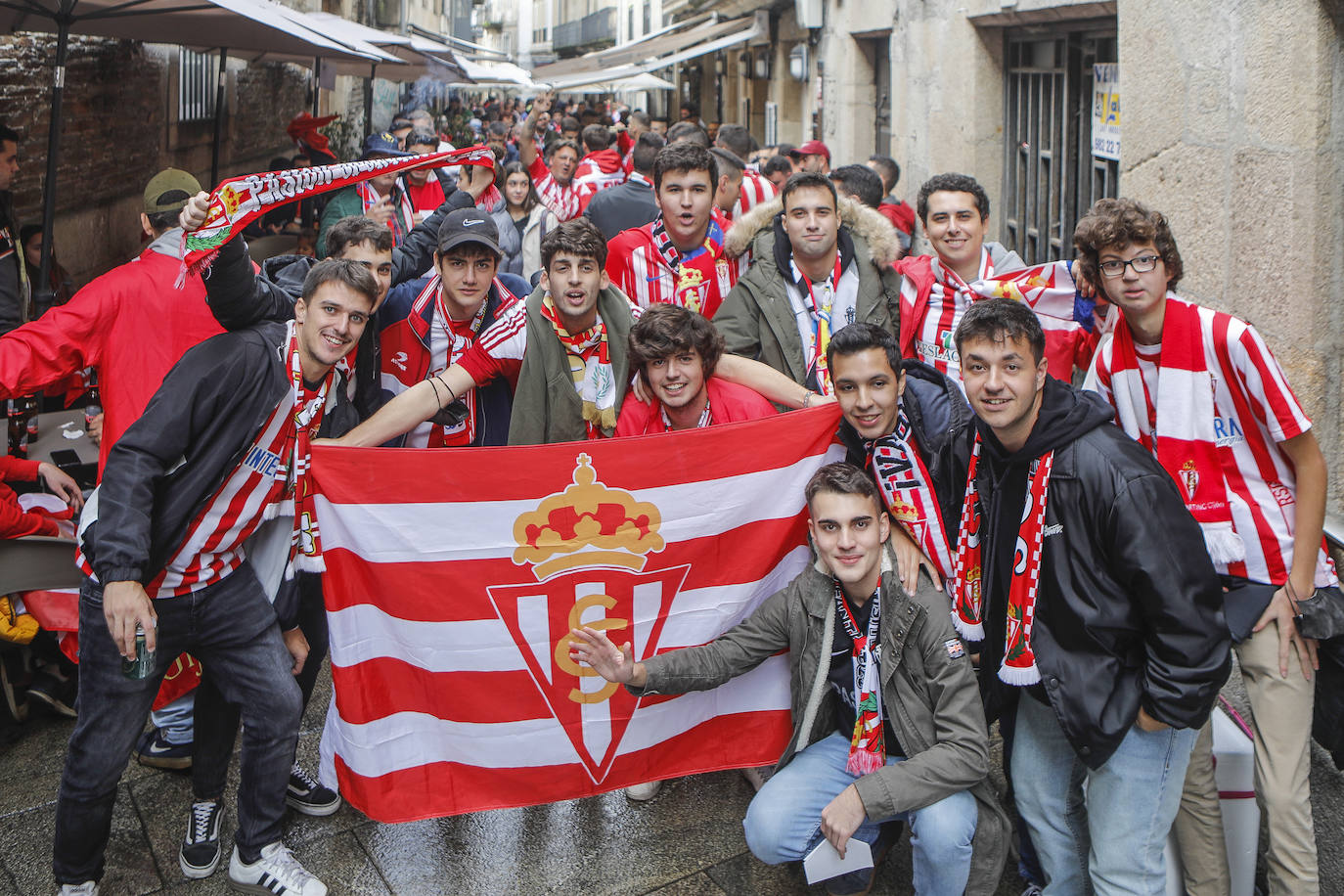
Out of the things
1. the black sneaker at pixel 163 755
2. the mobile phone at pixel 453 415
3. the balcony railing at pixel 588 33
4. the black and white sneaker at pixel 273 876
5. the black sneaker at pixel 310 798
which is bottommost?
the black and white sneaker at pixel 273 876

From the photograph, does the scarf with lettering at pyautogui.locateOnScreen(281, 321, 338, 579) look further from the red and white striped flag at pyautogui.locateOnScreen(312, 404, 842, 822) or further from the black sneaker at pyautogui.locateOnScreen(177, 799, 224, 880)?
the black sneaker at pyautogui.locateOnScreen(177, 799, 224, 880)

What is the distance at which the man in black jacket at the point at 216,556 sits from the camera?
3143mm

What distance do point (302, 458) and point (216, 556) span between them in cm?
38

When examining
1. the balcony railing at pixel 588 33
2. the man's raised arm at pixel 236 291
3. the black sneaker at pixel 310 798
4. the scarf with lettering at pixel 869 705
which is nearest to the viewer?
the man's raised arm at pixel 236 291

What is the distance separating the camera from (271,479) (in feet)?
11.3

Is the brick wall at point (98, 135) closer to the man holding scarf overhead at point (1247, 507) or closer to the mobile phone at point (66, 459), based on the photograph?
the mobile phone at point (66, 459)

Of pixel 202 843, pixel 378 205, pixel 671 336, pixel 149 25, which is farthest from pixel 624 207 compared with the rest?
pixel 202 843

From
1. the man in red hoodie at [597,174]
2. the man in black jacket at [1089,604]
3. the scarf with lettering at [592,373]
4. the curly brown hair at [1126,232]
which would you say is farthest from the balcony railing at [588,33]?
the man in black jacket at [1089,604]

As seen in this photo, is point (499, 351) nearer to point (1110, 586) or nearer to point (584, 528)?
point (584, 528)

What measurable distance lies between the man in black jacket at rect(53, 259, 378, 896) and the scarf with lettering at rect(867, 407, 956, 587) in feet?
5.27

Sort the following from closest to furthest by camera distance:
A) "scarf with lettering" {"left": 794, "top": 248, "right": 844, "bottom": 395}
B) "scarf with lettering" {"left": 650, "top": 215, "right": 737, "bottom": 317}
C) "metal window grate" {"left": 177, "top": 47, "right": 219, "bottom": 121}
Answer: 1. "scarf with lettering" {"left": 794, "top": 248, "right": 844, "bottom": 395}
2. "scarf with lettering" {"left": 650, "top": 215, "right": 737, "bottom": 317}
3. "metal window grate" {"left": 177, "top": 47, "right": 219, "bottom": 121}

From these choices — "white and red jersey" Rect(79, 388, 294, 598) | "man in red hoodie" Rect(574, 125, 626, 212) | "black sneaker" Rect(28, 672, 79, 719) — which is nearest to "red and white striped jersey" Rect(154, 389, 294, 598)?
"white and red jersey" Rect(79, 388, 294, 598)

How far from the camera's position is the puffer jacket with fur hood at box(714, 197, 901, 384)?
4406 mm

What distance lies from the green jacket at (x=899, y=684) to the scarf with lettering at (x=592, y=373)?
0.91m
